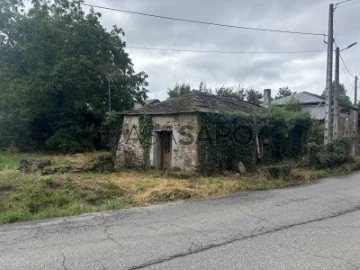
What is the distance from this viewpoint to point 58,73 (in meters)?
22.6

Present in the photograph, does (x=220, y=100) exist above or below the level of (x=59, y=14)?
below

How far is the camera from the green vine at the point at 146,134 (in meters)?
16.6

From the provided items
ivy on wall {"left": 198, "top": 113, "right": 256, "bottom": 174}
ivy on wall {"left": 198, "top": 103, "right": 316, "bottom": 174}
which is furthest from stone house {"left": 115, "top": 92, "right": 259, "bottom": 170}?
ivy on wall {"left": 198, "top": 103, "right": 316, "bottom": 174}

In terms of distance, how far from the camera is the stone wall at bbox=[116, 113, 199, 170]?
14.8 meters

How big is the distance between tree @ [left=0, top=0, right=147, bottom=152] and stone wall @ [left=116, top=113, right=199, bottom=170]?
24.4 ft

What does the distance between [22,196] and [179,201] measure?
414cm

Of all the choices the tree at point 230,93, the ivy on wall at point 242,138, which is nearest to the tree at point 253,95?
the tree at point 230,93

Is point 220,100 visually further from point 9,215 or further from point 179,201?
point 9,215

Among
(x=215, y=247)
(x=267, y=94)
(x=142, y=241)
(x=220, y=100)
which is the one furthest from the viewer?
(x=267, y=94)

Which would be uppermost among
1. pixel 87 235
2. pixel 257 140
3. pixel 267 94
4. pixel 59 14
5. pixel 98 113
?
pixel 59 14

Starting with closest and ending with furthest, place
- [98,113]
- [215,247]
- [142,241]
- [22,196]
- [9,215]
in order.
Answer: [215,247] < [142,241] < [9,215] < [22,196] < [98,113]

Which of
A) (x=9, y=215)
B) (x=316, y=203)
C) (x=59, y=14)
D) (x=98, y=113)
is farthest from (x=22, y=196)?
(x=59, y=14)

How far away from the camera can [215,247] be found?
5273 mm

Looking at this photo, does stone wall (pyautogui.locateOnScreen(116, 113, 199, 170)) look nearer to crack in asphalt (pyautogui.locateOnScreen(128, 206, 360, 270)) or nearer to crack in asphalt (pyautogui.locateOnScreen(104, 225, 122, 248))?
crack in asphalt (pyautogui.locateOnScreen(128, 206, 360, 270))
